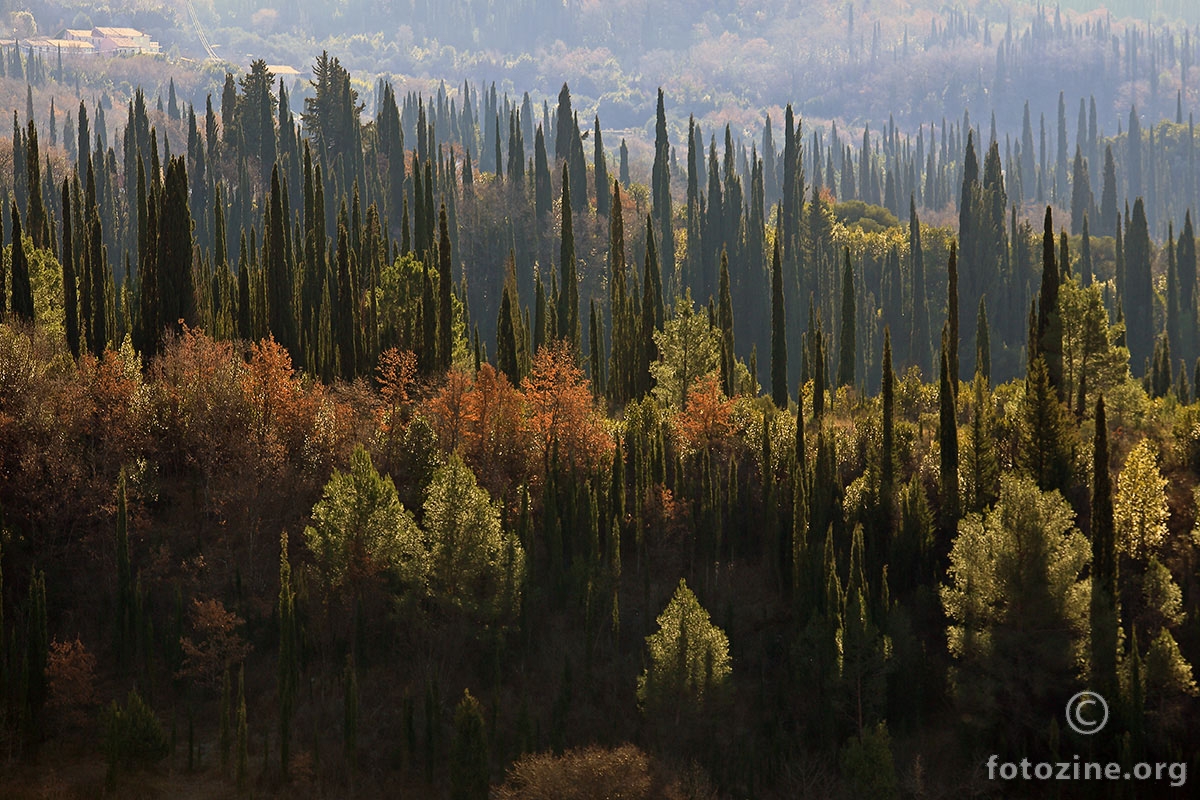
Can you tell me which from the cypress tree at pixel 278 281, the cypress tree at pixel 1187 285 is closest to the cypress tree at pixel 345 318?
the cypress tree at pixel 278 281

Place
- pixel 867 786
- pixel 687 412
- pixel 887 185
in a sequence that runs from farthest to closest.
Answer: pixel 887 185
pixel 687 412
pixel 867 786

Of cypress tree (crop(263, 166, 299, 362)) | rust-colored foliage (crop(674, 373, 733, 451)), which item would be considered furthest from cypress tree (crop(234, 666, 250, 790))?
rust-colored foliage (crop(674, 373, 733, 451))

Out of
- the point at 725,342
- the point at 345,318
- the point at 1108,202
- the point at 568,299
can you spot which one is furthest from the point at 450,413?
the point at 1108,202

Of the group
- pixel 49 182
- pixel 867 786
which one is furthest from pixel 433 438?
pixel 49 182

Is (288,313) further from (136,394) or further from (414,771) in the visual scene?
(414,771)

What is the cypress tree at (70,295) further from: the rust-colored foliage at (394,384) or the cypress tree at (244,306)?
the rust-colored foliage at (394,384)
